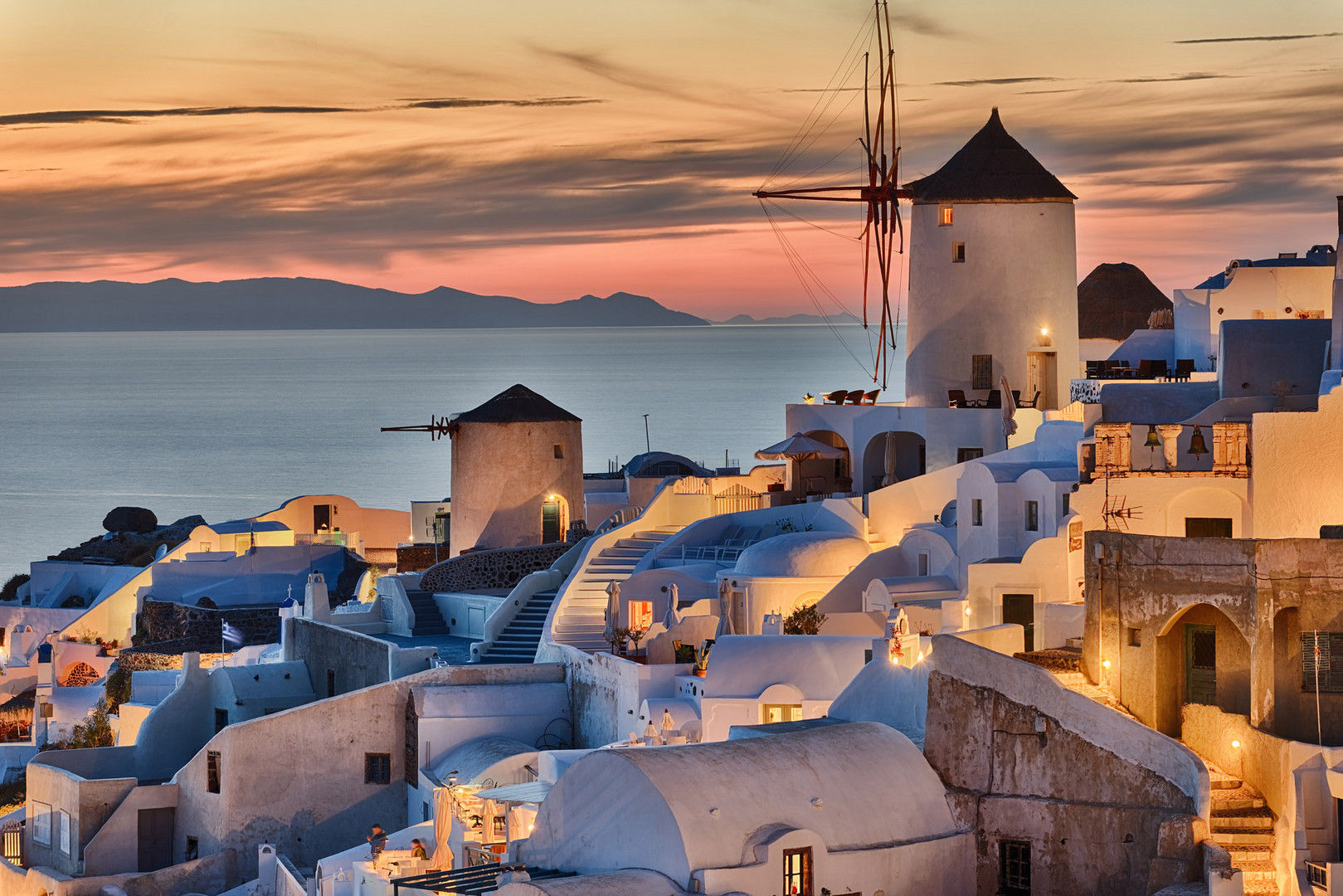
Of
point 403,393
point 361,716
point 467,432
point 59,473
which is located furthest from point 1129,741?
point 403,393

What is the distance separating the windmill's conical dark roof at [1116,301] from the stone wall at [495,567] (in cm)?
1381

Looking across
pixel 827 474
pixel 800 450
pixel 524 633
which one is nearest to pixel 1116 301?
pixel 827 474

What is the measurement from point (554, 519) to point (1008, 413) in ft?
30.3

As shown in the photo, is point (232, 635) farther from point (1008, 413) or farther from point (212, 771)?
point (1008, 413)

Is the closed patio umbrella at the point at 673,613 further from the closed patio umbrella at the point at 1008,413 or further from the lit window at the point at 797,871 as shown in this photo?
the lit window at the point at 797,871

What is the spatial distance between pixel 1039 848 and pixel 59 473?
111 meters

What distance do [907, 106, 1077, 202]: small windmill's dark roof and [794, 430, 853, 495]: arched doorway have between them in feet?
15.7

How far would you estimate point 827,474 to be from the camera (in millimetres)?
39938

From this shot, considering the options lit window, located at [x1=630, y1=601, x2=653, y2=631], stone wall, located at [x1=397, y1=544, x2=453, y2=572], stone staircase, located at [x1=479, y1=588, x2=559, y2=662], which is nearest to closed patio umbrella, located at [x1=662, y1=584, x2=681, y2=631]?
lit window, located at [x1=630, y1=601, x2=653, y2=631]

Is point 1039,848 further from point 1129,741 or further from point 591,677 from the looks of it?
point 591,677

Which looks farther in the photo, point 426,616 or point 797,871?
point 426,616

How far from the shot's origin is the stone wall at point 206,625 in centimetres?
4462

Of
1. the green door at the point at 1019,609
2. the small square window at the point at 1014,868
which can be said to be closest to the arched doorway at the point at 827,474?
the green door at the point at 1019,609

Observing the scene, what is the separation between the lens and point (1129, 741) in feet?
71.4
